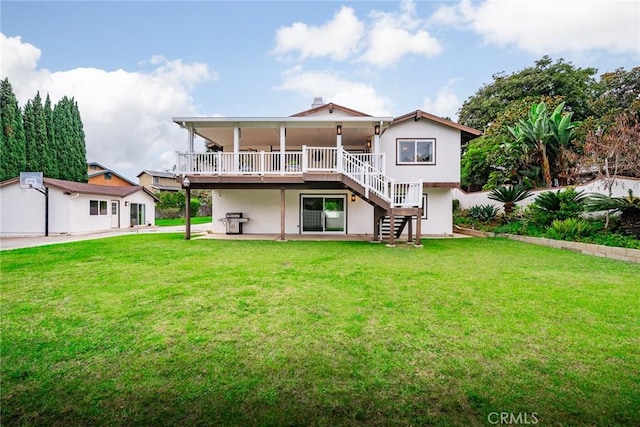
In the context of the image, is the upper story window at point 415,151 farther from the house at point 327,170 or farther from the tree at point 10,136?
the tree at point 10,136

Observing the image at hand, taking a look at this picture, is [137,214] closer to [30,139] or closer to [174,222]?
[174,222]

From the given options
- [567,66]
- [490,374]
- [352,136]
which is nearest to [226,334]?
[490,374]

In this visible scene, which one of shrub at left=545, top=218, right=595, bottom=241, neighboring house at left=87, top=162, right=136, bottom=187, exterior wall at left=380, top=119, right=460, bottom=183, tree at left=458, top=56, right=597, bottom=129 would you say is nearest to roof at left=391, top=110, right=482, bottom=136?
exterior wall at left=380, top=119, right=460, bottom=183

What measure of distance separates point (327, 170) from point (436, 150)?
5.62m

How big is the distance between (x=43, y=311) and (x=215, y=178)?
7994mm

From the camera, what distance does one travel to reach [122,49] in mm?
15695

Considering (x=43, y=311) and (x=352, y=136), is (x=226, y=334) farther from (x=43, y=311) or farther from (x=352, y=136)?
(x=352, y=136)

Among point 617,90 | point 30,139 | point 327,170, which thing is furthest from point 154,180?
point 617,90

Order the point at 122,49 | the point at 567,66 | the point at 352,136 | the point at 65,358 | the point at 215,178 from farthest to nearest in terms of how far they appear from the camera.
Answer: the point at 567,66, the point at 122,49, the point at 352,136, the point at 215,178, the point at 65,358

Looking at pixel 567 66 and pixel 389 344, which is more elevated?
pixel 567 66

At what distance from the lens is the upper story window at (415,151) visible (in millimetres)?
13789

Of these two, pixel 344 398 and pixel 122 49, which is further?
pixel 122 49

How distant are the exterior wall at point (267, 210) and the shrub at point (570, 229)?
6.67m

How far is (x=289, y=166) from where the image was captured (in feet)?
38.5
